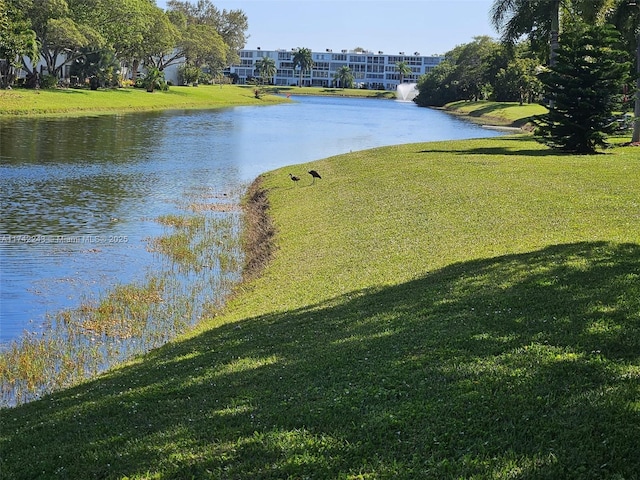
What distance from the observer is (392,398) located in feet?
19.2

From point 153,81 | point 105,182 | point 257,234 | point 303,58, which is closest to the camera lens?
point 257,234

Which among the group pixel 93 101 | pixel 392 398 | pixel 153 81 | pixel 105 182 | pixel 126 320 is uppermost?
pixel 153 81

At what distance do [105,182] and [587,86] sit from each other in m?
17.5

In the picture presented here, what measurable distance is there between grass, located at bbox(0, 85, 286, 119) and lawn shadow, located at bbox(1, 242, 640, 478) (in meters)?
46.7

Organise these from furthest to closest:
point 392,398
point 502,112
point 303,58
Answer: point 303,58
point 502,112
point 392,398

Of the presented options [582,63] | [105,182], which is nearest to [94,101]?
[105,182]

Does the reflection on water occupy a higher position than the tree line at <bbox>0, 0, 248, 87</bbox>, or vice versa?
the tree line at <bbox>0, 0, 248, 87</bbox>

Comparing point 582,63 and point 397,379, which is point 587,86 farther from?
point 397,379

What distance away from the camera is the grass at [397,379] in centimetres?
487

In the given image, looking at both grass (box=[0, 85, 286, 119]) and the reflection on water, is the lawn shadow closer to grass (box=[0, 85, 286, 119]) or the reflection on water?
the reflection on water

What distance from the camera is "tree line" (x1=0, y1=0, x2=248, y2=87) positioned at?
5788cm

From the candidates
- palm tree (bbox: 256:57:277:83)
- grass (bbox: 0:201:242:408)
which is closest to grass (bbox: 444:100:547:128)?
grass (bbox: 0:201:242:408)

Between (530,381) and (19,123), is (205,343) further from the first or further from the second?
(19,123)

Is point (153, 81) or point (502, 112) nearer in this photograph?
point (502, 112)
